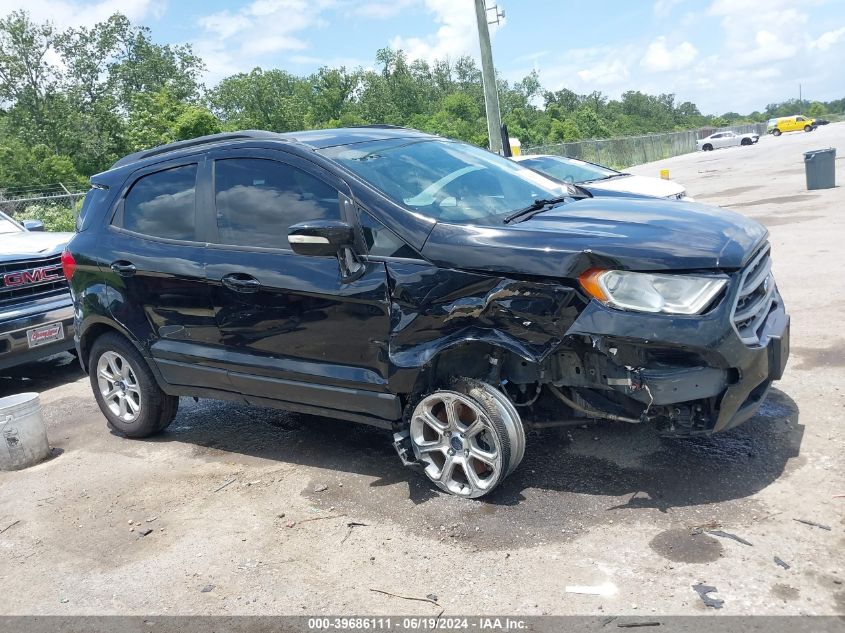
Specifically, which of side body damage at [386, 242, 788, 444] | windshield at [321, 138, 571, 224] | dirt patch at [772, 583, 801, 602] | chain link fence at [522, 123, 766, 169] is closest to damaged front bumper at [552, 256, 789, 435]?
side body damage at [386, 242, 788, 444]

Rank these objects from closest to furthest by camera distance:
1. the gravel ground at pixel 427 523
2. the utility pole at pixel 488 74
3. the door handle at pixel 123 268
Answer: the gravel ground at pixel 427 523 < the door handle at pixel 123 268 < the utility pole at pixel 488 74

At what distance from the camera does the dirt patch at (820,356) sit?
17.9 ft

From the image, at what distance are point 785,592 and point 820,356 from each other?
3120 mm

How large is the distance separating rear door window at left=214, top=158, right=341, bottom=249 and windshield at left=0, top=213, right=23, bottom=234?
510cm

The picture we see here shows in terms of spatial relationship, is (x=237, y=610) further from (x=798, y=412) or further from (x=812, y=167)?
(x=812, y=167)

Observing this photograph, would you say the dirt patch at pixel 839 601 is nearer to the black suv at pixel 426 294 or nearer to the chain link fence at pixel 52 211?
the black suv at pixel 426 294

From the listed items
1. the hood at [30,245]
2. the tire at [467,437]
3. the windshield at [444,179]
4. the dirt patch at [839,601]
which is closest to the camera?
the dirt patch at [839,601]

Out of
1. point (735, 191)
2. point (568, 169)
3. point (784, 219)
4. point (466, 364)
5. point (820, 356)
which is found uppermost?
point (568, 169)

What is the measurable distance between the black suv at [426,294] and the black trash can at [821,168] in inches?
536

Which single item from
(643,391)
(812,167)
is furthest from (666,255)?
(812,167)

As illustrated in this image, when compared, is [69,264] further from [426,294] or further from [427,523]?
[427,523]

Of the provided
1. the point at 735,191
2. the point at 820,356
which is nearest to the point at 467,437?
the point at 820,356

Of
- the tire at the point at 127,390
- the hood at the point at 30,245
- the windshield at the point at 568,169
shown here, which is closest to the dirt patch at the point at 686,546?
the tire at the point at 127,390

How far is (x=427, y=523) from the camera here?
397 cm
